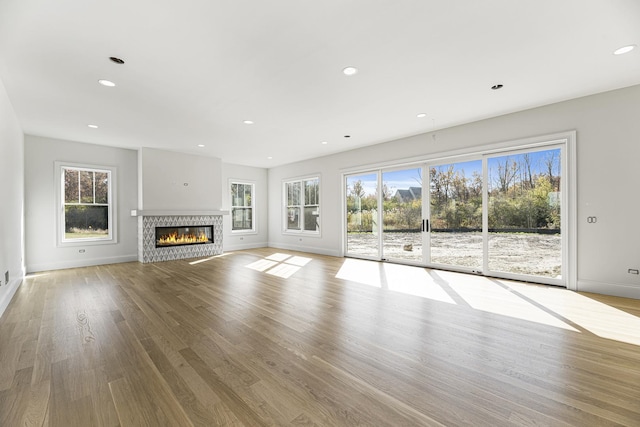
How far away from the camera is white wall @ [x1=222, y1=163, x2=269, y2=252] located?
28.2 feet

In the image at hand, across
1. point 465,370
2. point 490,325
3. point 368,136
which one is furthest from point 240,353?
point 368,136

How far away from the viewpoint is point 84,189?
6234mm

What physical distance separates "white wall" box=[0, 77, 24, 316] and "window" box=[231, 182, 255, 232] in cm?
478

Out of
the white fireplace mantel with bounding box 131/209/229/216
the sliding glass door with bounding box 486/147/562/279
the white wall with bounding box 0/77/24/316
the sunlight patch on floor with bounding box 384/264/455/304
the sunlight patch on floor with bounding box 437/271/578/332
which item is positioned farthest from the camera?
the white fireplace mantel with bounding box 131/209/229/216

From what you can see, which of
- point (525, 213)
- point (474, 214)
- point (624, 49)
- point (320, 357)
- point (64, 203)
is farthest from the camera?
Result: point (64, 203)

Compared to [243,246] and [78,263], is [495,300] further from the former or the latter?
[78,263]

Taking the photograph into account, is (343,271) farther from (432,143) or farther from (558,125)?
(558,125)

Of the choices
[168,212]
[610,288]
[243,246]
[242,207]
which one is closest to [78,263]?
[168,212]

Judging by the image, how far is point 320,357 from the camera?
218 centimetres

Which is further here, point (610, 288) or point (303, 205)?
point (303, 205)

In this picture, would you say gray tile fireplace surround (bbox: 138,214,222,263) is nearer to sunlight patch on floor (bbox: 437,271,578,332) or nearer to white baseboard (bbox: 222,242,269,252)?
white baseboard (bbox: 222,242,269,252)

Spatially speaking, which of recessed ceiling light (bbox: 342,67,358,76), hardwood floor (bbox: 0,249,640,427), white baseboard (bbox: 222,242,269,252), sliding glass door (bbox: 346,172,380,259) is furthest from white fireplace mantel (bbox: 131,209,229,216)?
recessed ceiling light (bbox: 342,67,358,76)

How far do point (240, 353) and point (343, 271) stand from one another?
11.0ft

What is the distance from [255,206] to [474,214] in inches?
257
